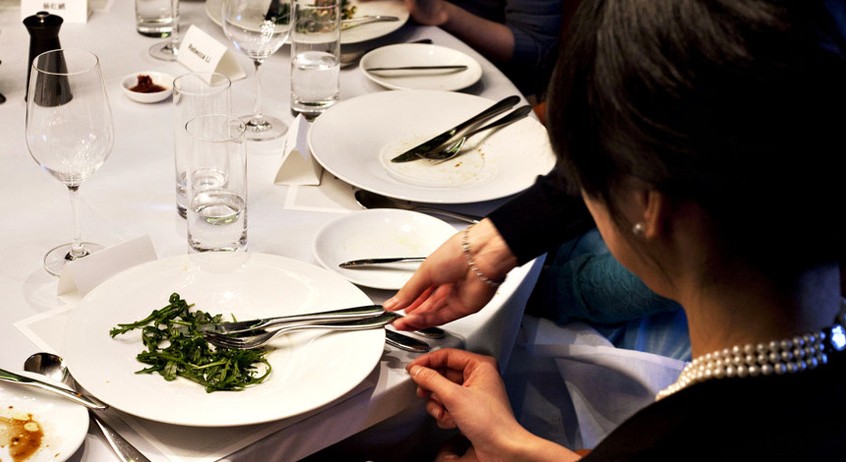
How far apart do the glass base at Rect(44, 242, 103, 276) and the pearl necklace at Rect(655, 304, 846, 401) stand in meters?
0.83

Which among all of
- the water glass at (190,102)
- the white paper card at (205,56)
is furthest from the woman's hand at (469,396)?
the white paper card at (205,56)

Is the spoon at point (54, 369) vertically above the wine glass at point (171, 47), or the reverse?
the spoon at point (54, 369)

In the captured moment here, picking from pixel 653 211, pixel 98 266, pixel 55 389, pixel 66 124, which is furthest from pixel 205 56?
pixel 653 211

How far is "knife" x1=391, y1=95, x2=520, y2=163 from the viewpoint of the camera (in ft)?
5.10

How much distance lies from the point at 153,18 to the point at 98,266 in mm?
1047

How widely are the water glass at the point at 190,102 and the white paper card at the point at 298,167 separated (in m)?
0.12

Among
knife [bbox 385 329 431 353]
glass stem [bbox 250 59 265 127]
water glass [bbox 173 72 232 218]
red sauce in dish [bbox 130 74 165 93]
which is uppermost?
water glass [bbox 173 72 232 218]

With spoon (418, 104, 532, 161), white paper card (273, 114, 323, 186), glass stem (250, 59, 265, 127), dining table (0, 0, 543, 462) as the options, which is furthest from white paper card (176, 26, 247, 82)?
spoon (418, 104, 532, 161)

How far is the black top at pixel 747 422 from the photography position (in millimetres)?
763

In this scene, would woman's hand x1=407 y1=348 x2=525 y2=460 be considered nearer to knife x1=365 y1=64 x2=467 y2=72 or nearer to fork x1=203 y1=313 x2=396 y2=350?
fork x1=203 y1=313 x2=396 y2=350

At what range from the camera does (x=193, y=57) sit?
1.80 m

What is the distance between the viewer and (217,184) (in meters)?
1.26

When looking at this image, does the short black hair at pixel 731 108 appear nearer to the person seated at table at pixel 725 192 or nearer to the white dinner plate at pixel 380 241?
the person seated at table at pixel 725 192

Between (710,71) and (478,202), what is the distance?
756mm
